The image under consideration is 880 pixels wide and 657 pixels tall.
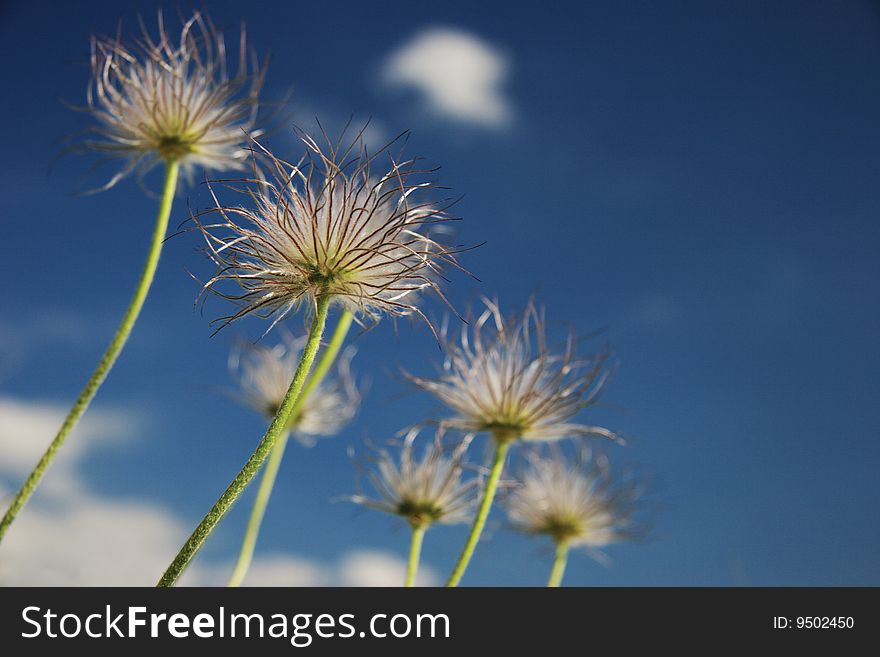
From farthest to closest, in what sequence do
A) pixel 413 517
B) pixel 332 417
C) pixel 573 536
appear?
pixel 332 417 < pixel 573 536 < pixel 413 517

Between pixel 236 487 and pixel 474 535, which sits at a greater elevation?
pixel 474 535

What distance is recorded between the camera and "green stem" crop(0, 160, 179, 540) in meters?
3.40

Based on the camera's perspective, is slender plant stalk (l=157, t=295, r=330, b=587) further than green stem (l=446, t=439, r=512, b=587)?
No

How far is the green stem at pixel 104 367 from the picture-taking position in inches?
134

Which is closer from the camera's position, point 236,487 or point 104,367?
point 236,487

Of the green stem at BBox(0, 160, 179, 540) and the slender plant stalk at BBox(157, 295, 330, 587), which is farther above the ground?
the green stem at BBox(0, 160, 179, 540)

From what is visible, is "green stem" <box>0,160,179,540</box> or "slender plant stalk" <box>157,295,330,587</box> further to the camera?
"green stem" <box>0,160,179,540</box>

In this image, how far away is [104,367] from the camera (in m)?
3.62

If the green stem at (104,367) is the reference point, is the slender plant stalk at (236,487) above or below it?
below

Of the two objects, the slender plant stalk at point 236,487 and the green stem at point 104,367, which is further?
the green stem at point 104,367

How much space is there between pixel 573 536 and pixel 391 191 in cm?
417

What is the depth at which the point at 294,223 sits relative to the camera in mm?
3000
